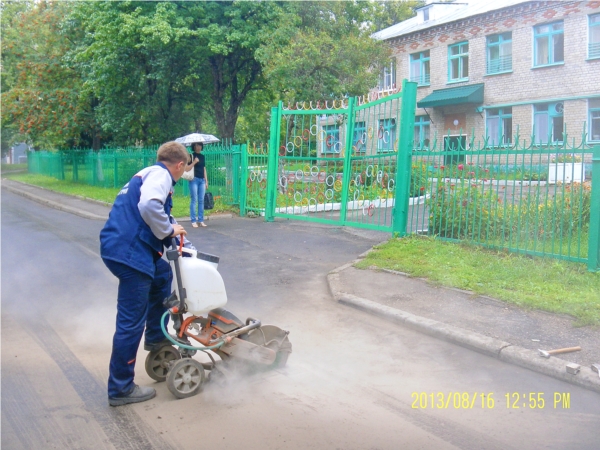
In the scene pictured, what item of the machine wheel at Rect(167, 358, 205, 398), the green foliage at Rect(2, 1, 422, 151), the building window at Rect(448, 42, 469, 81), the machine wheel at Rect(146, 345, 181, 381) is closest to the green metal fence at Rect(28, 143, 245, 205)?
the green foliage at Rect(2, 1, 422, 151)

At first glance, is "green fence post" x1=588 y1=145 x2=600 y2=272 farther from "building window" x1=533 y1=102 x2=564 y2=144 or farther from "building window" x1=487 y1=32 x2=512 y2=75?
"building window" x1=487 y1=32 x2=512 y2=75

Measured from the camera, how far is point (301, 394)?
4.36 metres

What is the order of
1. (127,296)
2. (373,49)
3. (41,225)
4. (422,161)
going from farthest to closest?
(373,49) < (41,225) < (422,161) < (127,296)

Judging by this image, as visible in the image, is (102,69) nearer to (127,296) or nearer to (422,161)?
(422,161)

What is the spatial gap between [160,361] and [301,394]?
1126 mm

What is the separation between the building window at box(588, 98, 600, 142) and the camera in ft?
76.2

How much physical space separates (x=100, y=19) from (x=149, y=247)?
17.8 m

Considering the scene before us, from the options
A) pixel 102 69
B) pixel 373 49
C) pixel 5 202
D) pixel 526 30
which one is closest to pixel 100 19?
pixel 102 69

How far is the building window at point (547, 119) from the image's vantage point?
2456 cm

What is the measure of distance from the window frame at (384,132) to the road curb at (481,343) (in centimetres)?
385

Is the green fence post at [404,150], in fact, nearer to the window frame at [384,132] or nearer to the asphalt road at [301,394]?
the window frame at [384,132]

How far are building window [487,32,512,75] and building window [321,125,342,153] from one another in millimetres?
17669

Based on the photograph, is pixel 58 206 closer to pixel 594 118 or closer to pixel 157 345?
pixel 157 345

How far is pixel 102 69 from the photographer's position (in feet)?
68.8
